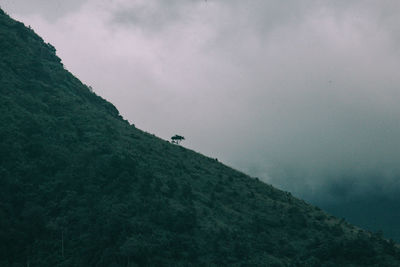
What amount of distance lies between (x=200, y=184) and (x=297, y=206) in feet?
58.1

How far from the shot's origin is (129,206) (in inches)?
2126

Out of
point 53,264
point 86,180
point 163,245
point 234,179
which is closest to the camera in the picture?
point 53,264

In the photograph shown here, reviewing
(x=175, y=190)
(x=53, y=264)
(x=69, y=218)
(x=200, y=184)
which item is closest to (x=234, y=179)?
(x=200, y=184)

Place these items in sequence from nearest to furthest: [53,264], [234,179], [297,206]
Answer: [53,264] < [297,206] < [234,179]

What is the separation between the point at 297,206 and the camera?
68625mm

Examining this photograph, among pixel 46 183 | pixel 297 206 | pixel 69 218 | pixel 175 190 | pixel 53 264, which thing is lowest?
pixel 53 264

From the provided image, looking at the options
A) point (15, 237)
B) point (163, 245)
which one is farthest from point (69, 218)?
point (163, 245)

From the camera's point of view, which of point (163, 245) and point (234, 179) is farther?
point (234, 179)

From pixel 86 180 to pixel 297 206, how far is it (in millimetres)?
36392

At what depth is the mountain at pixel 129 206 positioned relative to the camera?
152 feet

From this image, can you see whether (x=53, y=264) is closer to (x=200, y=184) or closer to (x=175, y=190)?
(x=175, y=190)

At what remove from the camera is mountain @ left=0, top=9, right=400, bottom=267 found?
46.3 m

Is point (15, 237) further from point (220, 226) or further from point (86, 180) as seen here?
point (220, 226)

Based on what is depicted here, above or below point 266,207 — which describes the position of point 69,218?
below
